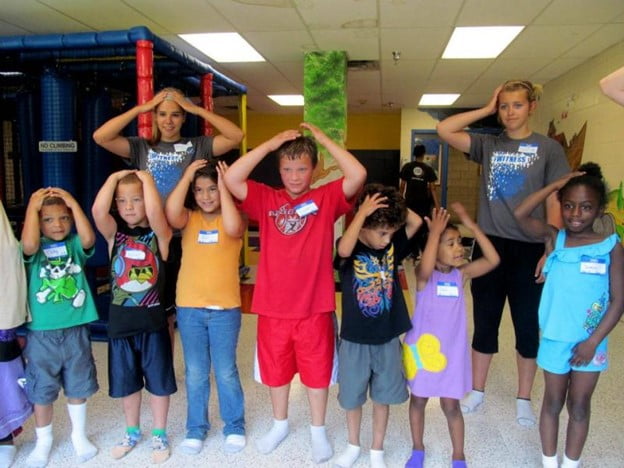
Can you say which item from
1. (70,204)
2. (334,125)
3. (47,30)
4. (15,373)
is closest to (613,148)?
(334,125)

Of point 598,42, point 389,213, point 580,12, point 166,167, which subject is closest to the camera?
point 389,213

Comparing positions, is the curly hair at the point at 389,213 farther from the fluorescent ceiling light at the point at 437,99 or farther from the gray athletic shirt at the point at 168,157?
the fluorescent ceiling light at the point at 437,99

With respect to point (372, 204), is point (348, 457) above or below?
below

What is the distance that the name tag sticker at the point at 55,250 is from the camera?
197 cm

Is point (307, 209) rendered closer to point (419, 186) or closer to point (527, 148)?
point (527, 148)

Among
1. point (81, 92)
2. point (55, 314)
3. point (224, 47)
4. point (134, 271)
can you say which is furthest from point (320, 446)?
point (224, 47)

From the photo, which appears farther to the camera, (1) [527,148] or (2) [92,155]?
(2) [92,155]

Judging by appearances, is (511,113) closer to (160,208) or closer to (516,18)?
(160,208)

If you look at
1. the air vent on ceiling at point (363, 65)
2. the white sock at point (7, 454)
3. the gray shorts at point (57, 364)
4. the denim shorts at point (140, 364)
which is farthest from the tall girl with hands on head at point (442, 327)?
the air vent on ceiling at point (363, 65)

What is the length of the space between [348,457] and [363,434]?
0.87ft

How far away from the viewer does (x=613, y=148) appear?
15.7ft

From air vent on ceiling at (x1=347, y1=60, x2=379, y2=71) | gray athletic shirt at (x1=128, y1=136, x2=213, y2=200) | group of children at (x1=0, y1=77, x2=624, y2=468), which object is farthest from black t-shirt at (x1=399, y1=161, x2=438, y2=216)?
gray athletic shirt at (x1=128, y1=136, x2=213, y2=200)

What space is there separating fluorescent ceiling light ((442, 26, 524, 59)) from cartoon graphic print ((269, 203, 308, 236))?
11.8 ft

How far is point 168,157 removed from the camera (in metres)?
2.34
